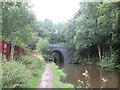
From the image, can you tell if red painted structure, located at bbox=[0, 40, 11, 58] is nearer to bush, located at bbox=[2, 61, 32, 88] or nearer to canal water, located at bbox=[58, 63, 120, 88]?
bush, located at bbox=[2, 61, 32, 88]

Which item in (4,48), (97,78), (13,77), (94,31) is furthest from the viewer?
(94,31)

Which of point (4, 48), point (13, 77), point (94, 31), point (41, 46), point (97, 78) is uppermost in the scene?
point (94, 31)

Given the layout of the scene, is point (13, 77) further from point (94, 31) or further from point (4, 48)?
point (94, 31)

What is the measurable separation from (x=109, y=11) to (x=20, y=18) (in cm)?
641

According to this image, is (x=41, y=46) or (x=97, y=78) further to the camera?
(x=41, y=46)

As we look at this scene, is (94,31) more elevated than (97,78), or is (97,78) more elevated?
(94,31)

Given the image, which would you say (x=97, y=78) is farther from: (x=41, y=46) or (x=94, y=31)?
(x=41, y=46)

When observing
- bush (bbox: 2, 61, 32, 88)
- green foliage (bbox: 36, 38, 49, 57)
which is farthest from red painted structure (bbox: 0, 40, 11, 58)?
green foliage (bbox: 36, 38, 49, 57)

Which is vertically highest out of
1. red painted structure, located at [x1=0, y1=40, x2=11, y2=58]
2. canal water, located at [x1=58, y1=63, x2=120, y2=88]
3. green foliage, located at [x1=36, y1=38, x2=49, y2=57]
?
green foliage, located at [x1=36, y1=38, x2=49, y2=57]

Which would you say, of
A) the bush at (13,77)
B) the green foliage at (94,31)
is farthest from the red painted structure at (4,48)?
the green foliage at (94,31)

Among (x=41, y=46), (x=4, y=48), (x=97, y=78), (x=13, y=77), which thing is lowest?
(x=97, y=78)

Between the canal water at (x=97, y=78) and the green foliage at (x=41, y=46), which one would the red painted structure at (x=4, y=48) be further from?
the green foliage at (x=41, y=46)

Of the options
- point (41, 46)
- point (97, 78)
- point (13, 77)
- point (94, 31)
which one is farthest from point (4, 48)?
point (41, 46)

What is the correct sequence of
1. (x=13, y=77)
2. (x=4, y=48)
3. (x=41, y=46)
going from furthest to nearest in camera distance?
(x=41, y=46) < (x=4, y=48) < (x=13, y=77)
